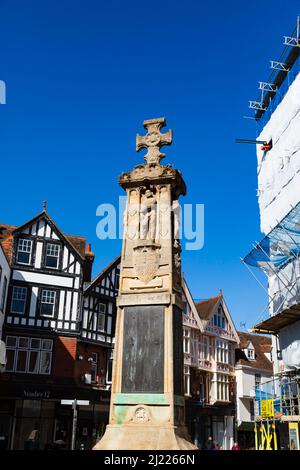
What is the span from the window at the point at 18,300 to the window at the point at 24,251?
162 centimetres

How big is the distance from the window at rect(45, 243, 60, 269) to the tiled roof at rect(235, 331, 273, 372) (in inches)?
788

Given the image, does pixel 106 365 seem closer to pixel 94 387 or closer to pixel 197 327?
pixel 94 387

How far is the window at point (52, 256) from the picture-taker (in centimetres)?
2702

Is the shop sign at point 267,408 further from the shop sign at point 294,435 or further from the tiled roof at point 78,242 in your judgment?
the tiled roof at point 78,242

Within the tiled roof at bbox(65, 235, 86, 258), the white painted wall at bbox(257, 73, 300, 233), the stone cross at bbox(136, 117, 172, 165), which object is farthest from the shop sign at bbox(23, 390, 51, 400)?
the stone cross at bbox(136, 117, 172, 165)

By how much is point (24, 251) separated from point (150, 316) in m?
18.5

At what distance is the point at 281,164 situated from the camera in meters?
24.1

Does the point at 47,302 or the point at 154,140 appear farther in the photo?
the point at 47,302

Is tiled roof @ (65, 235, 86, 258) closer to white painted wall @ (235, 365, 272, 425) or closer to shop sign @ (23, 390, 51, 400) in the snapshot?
shop sign @ (23, 390, 51, 400)

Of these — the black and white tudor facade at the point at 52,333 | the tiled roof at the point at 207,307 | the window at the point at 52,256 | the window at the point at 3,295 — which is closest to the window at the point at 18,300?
the black and white tudor facade at the point at 52,333

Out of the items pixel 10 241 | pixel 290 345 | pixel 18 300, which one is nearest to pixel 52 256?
pixel 10 241

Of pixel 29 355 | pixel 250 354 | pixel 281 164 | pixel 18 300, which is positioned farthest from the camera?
pixel 250 354

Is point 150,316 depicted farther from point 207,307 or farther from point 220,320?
point 220,320
